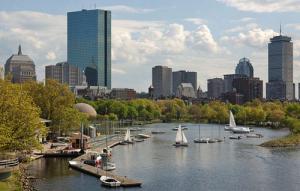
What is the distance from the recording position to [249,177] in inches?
3110

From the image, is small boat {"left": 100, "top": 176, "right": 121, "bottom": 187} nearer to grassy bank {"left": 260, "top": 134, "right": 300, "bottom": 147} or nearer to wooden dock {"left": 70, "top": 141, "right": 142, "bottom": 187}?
wooden dock {"left": 70, "top": 141, "right": 142, "bottom": 187}

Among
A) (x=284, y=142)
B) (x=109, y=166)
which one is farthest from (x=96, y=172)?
(x=284, y=142)

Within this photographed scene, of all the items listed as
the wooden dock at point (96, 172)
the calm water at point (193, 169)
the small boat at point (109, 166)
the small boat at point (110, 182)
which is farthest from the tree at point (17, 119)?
the small boat at point (109, 166)

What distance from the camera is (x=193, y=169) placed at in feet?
283

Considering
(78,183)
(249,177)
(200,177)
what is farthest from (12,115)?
(249,177)

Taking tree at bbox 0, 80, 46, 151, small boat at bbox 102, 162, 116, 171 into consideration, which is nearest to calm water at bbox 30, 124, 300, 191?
small boat at bbox 102, 162, 116, 171

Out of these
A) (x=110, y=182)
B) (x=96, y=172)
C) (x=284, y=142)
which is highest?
(x=284, y=142)

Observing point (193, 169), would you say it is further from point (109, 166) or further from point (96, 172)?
point (96, 172)

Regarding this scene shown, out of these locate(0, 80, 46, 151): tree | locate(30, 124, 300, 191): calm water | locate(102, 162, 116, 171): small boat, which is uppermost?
locate(0, 80, 46, 151): tree

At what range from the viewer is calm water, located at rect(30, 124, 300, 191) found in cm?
7156

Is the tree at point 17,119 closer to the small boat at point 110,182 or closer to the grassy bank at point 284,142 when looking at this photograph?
the small boat at point 110,182

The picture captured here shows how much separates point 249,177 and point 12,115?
32.4 m

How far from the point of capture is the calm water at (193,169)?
235ft

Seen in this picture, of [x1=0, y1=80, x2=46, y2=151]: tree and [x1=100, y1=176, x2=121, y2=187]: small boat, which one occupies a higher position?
[x1=0, y1=80, x2=46, y2=151]: tree
